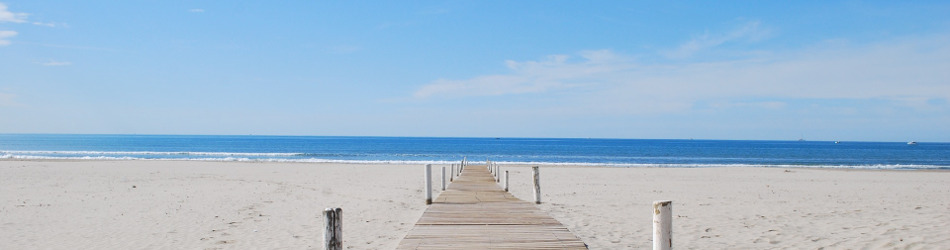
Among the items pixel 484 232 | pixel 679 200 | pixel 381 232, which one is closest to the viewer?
pixel 484 232

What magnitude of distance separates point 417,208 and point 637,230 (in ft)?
17.7

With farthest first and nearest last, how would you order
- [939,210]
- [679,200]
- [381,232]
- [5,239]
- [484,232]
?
[679,200] < [939,210] < [381,232] < [5,239] < [484,232]

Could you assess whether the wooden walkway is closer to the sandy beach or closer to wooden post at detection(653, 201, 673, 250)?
the sandy beach

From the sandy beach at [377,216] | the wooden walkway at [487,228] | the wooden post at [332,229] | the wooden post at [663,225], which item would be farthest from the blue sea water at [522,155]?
the wooden post at [332,229]

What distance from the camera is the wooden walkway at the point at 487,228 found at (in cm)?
742

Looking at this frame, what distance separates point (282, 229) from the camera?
1009 cm

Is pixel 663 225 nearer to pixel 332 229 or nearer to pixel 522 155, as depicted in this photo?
pixel 332 229

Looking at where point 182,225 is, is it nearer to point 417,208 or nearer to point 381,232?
point 381,232

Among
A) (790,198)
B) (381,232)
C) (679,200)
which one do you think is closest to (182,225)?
(381,232)

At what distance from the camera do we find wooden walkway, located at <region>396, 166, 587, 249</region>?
742 centimetres

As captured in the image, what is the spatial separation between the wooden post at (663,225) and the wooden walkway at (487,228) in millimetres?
1765

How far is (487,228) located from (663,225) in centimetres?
369

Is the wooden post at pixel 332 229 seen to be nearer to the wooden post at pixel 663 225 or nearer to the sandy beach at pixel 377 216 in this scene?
the sandy beach at pixel 377 216

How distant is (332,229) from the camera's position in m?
5.70
